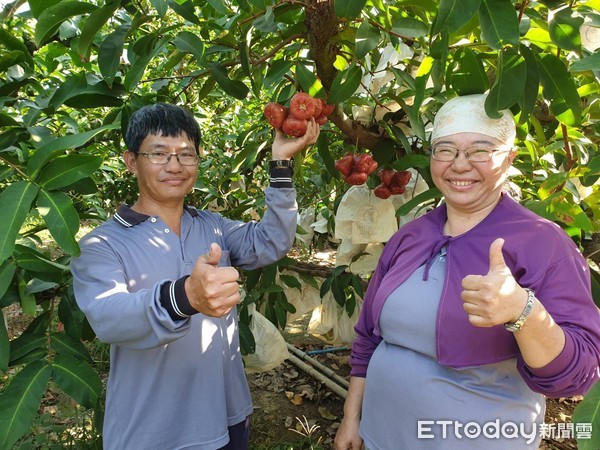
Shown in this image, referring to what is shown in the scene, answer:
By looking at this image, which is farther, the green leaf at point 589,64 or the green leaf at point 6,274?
the green leaf at point 6,274

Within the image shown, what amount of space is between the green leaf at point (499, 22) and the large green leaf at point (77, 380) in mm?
1433

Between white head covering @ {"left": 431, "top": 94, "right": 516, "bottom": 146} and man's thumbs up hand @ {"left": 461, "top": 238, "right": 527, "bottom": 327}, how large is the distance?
18.3 inches

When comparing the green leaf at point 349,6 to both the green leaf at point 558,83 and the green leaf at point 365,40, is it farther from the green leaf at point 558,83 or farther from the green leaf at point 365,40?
the green leaf at point 558,83

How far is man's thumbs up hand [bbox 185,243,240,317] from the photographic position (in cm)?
101

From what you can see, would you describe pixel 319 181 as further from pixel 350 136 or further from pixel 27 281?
pixel 27 281

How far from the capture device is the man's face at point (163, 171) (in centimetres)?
147

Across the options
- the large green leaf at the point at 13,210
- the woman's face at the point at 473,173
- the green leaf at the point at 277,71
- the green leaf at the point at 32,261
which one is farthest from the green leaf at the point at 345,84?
the green leaf at the point at 32,261

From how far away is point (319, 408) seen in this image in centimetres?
308

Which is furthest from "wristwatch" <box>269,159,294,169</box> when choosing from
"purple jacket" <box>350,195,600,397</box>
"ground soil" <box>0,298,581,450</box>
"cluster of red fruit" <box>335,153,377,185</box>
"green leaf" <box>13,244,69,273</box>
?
"ground soil" <box>0,298,581,450</box>

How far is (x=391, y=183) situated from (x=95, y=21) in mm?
1251

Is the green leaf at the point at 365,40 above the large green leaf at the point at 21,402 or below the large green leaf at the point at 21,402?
above

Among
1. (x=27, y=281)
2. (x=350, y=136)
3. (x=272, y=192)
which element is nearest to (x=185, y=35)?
(x=272, y=192)

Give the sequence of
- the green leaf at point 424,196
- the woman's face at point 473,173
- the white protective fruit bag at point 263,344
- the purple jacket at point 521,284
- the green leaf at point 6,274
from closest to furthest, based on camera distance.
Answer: the purple jacket at point 521,284 < the woman's face at point 473,173 < the green leaf at point 6,274 < the green leaf at point 424,196 < the white protective fruit bag at point 263,344
